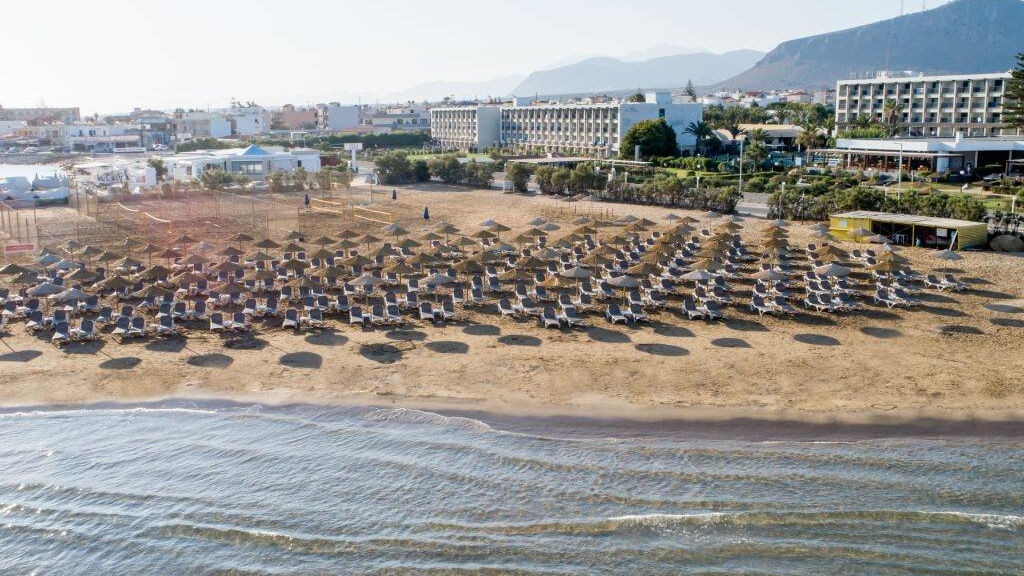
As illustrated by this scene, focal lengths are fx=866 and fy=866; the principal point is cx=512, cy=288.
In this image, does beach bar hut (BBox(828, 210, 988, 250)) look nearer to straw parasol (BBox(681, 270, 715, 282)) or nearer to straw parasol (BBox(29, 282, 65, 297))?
straw parasol (BBox(681, 270, 715, 282))

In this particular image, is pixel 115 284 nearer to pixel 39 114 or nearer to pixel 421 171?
pixel 421 171

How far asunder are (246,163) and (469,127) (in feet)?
152

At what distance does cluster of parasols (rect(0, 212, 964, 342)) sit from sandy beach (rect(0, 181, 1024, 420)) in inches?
30.2

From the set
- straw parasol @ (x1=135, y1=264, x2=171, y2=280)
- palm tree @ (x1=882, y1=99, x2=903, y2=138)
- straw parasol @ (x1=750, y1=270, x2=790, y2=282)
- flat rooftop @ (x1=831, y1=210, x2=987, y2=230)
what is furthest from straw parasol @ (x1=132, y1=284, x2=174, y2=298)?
palm tree @ (x1=882, y1=99, x2=903, y2=138)

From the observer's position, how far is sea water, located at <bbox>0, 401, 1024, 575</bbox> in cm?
1315

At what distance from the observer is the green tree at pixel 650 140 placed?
75.7 meters

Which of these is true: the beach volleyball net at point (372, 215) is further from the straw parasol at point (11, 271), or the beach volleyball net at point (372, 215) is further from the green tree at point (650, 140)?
the green tree at point (650, 140)

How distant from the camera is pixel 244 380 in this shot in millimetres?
19672

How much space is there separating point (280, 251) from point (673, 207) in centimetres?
2240

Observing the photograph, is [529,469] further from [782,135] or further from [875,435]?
[782,135]

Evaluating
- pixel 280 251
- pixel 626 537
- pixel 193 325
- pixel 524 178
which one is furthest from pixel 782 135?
pixel 626 537

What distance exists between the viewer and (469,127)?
11025 cm

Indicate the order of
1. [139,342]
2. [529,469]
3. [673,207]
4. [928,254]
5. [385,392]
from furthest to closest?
[673,207]
[928,254]
[139,342]
[385,392]
[529,469]

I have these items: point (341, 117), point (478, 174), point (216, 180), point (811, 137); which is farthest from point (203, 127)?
point (811, 137)
